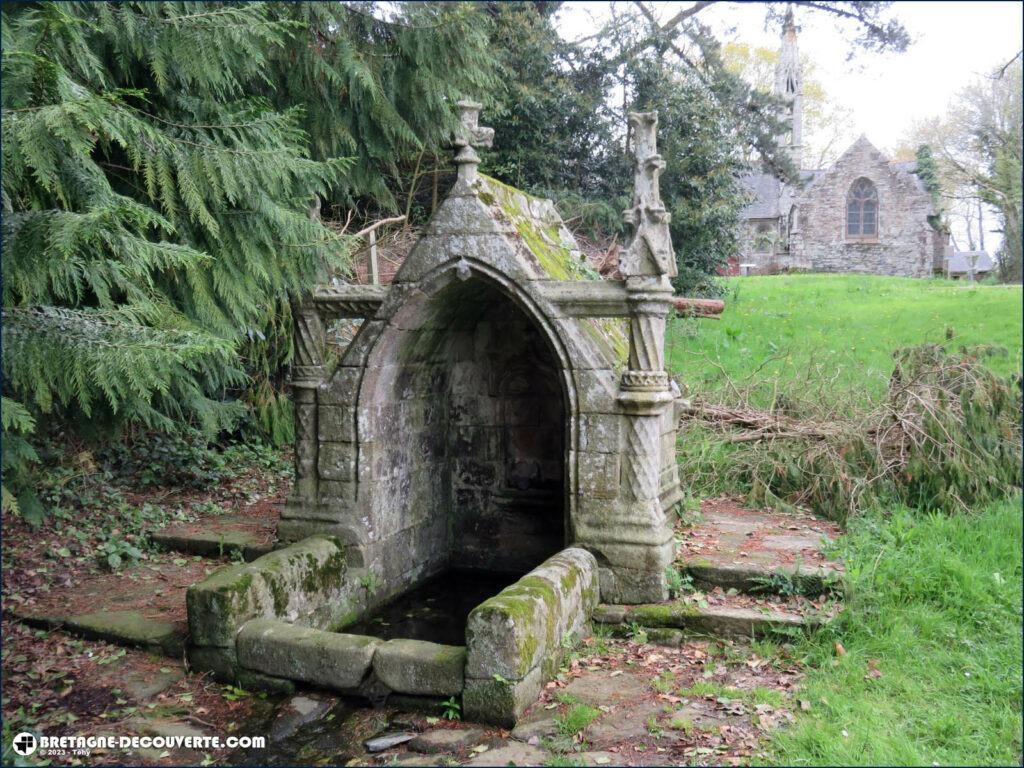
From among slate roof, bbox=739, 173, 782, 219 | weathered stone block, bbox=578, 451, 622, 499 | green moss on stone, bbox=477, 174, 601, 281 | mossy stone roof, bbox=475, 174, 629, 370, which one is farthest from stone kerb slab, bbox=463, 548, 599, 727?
slate roof, bbox=739, 173, 782, 219

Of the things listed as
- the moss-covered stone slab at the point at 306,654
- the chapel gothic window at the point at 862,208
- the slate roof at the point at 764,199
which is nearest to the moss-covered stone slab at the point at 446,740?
the moss-covered stone slab at the point at 306,654

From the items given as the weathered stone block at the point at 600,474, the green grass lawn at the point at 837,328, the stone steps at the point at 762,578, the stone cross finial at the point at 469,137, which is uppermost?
the stone cross finial at the point at 469,137

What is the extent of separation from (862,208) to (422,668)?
21.4 m

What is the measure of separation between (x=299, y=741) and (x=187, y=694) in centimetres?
75

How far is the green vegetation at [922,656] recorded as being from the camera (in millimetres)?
3098

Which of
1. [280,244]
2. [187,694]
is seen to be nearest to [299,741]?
[187,694]

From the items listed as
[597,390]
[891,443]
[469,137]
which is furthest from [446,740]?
[891,443]

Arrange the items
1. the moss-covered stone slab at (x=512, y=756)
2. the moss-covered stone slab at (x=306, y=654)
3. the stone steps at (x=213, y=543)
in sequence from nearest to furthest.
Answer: the moss-covered stone slab at (x=512, y=756) < the moss-covered stone slab at (x=306, y=654) < the stone steps at (x=213, y=543)

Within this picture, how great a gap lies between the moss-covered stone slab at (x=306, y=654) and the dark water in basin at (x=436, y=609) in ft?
2.74

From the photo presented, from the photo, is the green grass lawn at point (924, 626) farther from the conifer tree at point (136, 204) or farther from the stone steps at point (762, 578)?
the conifer tree at point (136, 204)

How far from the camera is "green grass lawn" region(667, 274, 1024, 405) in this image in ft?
8.94

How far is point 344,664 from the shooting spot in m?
3.85

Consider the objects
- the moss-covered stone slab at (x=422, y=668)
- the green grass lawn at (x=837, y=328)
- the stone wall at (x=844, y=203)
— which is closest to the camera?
the green grass lawn at (x=837, y=328)

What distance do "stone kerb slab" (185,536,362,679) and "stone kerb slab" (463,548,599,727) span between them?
1.30m
